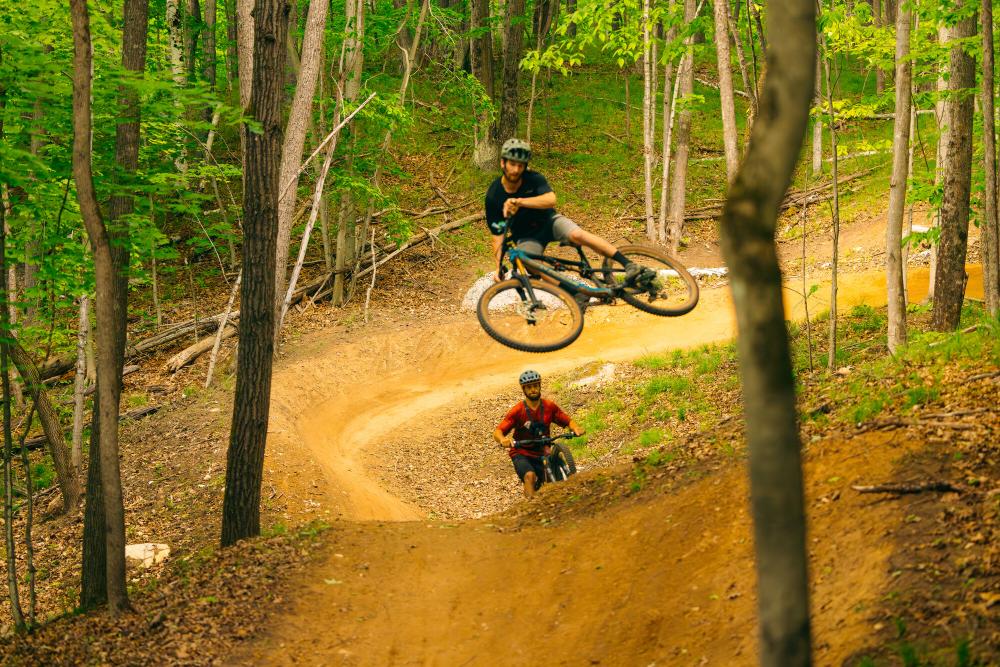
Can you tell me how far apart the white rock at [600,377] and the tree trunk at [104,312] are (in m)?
10.7

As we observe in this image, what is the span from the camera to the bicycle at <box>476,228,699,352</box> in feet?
28.1

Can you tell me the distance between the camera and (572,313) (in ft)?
28.4

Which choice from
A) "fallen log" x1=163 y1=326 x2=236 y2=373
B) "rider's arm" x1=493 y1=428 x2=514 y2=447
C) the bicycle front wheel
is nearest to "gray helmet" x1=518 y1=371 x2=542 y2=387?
"rider's arm" x1=493 y1=428 x2=514 y2=447

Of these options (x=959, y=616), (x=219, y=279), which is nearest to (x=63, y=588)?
(x=959, y=616)

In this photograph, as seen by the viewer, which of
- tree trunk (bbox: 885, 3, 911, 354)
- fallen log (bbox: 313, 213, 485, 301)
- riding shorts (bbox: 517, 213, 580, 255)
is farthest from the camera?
fallen log (bbox: 313, 213, 485, 301)

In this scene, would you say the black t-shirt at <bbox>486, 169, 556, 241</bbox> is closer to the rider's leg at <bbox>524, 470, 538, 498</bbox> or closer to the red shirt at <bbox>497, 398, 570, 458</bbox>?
the red shirt at <bbox>497, 398, 570, 458</bbox>

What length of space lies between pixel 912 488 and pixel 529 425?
5572 mm

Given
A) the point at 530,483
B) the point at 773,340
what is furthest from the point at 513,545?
the point at 773,340

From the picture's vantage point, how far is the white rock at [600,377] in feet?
58.5

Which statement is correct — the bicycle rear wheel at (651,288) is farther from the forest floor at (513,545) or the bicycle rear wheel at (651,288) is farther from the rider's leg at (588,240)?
the forest floor at (513,545)

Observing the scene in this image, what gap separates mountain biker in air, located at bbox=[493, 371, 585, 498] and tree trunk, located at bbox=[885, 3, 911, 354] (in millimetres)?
4741

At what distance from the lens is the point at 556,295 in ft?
28.3

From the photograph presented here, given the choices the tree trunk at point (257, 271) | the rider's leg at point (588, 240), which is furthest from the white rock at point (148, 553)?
the rider's leg at point (588, 240)

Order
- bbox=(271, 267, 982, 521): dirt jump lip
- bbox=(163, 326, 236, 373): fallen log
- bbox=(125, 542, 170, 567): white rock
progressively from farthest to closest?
→ bbox=(163, 326, 236, 373): fallen log < bbox=(271, 267, 982, 521): dirt jump lip < bbox=(125, 542, 170, 567): white rock
